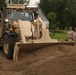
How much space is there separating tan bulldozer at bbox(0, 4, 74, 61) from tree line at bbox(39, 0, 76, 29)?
54.3 m

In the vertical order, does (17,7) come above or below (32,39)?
above

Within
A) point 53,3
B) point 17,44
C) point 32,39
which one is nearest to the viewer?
point 17,44

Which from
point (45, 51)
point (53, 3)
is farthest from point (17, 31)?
point (53, 3)

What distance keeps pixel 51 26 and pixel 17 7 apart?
168 ft

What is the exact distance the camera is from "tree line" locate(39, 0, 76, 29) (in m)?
72.2

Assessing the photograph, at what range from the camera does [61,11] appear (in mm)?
77562

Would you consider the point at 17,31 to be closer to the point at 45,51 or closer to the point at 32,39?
the point at 32,39

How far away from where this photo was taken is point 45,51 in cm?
1382

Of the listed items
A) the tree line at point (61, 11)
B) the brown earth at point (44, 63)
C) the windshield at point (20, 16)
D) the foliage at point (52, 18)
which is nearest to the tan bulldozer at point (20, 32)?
the windshield at point (20, 16)

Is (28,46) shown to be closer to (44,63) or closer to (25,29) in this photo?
(25,29)

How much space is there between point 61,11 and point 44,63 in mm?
67029

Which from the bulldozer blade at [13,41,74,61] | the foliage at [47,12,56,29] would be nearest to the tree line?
the foliage at [47,12,56,29]

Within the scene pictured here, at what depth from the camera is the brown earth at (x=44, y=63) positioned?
10289 millimetres

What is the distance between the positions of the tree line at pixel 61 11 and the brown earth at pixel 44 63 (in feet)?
184
